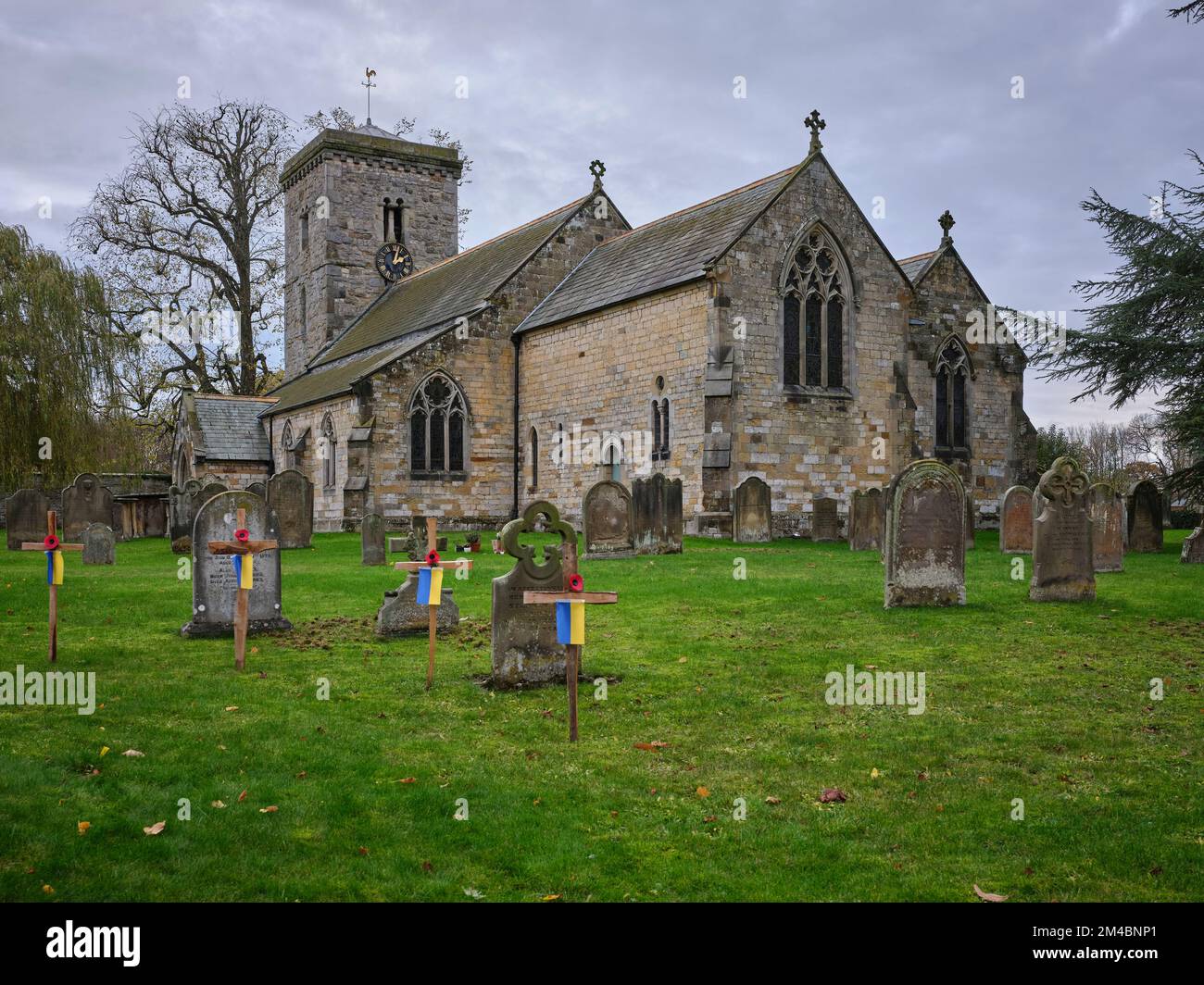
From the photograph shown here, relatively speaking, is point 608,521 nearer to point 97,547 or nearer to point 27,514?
point 97,547

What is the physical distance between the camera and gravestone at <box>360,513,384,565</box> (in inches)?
705

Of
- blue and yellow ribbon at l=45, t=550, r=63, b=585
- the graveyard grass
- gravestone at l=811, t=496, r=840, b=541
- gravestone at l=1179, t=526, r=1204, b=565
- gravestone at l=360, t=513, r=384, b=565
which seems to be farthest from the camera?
gravestone at l=811, t=496, r=840, b=541

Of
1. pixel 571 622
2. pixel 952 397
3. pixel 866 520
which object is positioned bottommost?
pixel 571 622

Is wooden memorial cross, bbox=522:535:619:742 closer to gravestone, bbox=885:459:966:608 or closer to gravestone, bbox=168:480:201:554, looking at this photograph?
gravestone, bbox=885:459:966:608

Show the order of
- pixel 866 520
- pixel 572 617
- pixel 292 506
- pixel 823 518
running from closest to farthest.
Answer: pixel 572 617, pixel 866 520, pixel 823 518, pixel 292 506

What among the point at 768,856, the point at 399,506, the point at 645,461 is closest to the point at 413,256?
the point at 399,506

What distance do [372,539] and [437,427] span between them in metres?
11.6

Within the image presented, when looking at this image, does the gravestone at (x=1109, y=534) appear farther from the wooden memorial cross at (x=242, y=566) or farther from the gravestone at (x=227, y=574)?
the wooden memorial cross at (x=242, y=566)

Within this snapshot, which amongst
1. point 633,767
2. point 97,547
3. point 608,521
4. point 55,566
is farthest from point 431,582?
point 97,547

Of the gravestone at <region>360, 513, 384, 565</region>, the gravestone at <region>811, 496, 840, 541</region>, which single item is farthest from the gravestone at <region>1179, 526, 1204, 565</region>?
the gravestone at <region>360, 513, 384, 565</region>

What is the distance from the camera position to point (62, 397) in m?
27.4

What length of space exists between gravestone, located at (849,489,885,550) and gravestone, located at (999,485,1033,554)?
2.29 metres

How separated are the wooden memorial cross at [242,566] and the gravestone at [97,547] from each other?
1034 cm

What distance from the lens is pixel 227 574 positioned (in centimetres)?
1035
